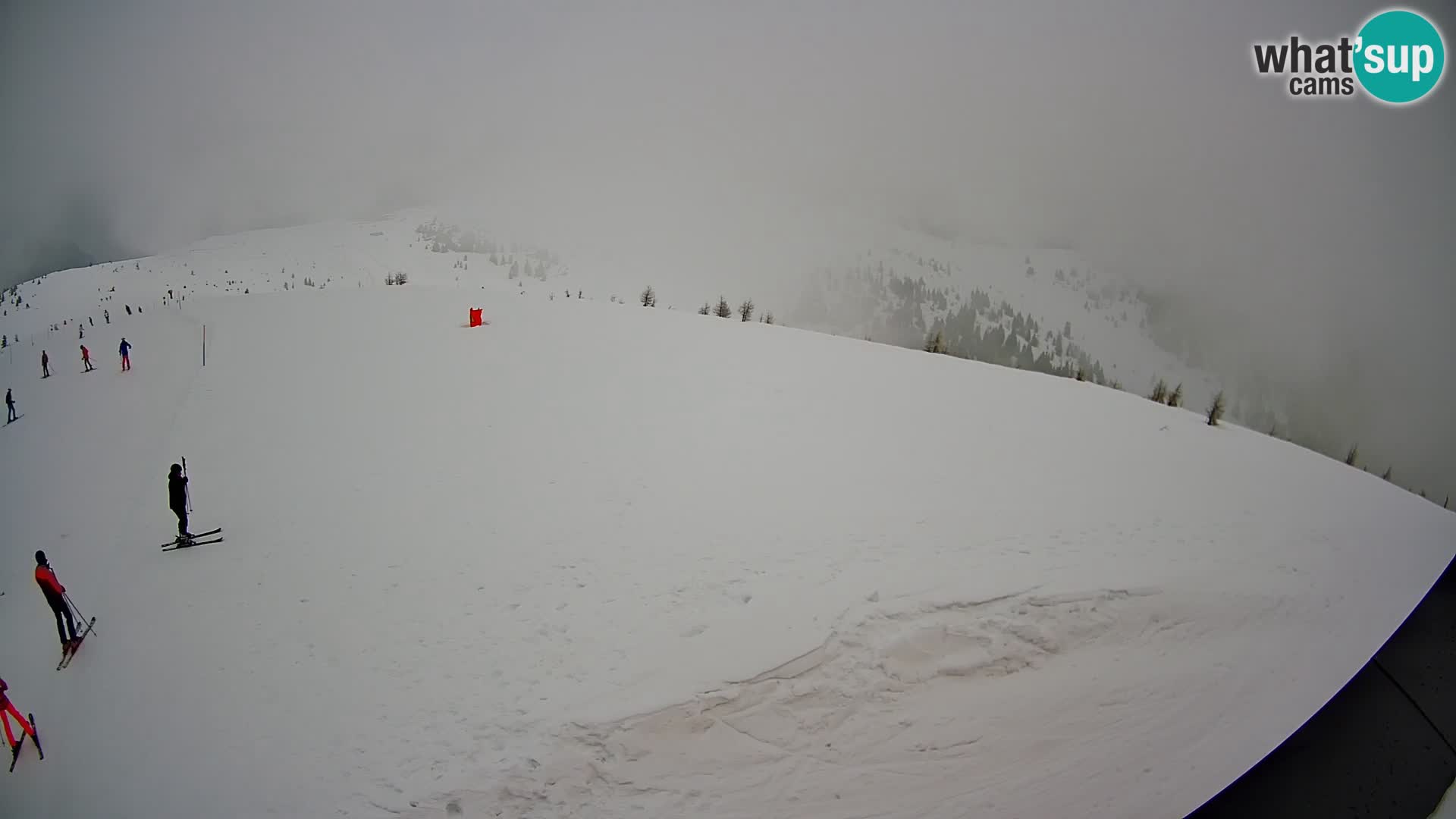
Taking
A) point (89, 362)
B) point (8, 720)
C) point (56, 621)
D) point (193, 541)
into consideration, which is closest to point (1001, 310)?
point (89, 362)

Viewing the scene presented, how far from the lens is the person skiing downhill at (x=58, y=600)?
696 centimetres

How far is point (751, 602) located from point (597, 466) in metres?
4.46

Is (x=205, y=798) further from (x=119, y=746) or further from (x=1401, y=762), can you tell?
(x=1401, y=762)

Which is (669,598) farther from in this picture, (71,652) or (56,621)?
(56,621)

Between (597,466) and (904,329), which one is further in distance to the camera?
(904,329)

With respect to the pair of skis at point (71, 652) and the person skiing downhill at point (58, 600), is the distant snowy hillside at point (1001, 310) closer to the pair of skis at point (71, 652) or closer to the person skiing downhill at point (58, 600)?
the pair of skis at point (71, 652)

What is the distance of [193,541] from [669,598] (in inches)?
280

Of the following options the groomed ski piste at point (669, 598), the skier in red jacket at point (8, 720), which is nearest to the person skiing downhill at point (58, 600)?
the groomed ski piste at point (669, 598)

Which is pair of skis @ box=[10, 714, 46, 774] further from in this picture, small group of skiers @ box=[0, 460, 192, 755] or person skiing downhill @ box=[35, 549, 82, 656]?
person skiing downhill @ box=[35, 549, 82, 656]

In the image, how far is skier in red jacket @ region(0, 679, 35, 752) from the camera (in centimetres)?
584

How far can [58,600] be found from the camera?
717 centimetres

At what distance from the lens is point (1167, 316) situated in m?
156

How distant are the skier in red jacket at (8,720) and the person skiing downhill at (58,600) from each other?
4.32 ft

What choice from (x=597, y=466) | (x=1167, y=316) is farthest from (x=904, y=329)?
(x=597, y=466)
